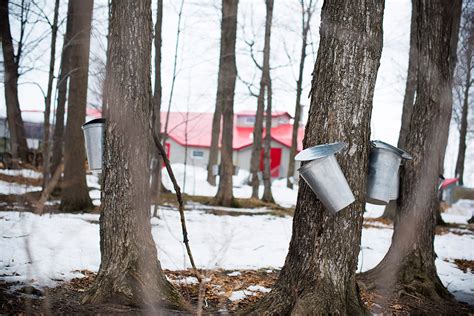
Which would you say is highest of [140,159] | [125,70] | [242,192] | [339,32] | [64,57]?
[64,57]

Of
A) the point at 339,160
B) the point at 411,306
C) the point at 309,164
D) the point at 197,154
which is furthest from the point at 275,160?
the point at 309,164

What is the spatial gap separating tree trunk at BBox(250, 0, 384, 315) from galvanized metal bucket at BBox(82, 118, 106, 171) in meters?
1.64

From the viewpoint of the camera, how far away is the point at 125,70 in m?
3.50

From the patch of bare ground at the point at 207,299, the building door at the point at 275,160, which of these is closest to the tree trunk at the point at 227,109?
the patch of bare ground at the point at 207,299

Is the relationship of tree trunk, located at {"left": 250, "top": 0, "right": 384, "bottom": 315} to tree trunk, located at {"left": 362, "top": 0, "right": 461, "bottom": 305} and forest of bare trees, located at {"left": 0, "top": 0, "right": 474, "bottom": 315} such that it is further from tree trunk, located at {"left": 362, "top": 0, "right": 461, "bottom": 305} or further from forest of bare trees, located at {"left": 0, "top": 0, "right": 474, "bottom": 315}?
tree trunk, located at {"left": 362, "top": 0, "right": 461, "bottom": 305}

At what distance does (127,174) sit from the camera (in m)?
3.47

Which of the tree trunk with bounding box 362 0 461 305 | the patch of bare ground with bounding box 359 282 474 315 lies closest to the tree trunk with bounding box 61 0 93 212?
the tree trunk with bounding box 362 0 461 305

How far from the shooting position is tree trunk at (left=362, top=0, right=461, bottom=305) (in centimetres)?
439

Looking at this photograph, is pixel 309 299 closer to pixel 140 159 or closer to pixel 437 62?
pixel 140 159

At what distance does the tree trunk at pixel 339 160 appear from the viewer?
299 centimetres

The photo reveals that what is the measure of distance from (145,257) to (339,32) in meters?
2.19

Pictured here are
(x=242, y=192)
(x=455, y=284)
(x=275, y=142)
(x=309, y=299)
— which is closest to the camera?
(x=309, y=299)

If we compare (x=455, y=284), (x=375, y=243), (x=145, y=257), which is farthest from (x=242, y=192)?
(x=145, y=257)

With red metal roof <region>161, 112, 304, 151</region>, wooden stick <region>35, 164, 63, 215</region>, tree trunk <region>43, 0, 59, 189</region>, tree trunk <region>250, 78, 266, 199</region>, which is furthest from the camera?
red metal roof <region>161, 112, 304, 151</region>
